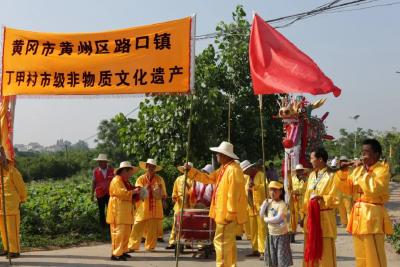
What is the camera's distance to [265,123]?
17.2 metres

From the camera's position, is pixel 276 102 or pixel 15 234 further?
pixel 276 102

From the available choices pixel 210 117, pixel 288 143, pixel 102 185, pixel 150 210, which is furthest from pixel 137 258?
pixel 210 117

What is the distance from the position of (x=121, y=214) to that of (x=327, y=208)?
4069 millimetres

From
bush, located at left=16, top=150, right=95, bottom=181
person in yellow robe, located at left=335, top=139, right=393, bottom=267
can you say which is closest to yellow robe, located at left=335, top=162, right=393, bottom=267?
person in yellow robe, located at left=335, top=139, right=393, bottom=267

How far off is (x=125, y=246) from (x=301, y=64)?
4.68 m

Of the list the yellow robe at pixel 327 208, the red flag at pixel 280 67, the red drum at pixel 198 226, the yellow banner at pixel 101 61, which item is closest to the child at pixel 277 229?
the yellow robe at pixel 327 208

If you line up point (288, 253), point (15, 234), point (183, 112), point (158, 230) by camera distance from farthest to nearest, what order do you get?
point (183, 112) < point (158, 230) < point (15, 234) < point (288, 253)

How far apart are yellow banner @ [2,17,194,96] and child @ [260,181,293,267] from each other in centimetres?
207

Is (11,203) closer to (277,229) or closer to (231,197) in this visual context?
(231,197)

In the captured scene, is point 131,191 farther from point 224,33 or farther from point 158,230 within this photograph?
point 224,33

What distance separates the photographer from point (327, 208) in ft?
22.8

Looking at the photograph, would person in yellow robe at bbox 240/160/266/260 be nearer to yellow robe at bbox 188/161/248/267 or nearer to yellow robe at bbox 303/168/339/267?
yellow robe at bbox 188/161/248/267

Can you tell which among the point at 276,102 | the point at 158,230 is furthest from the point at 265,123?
the point at 158,230

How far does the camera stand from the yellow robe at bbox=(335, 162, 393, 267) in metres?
6.27
